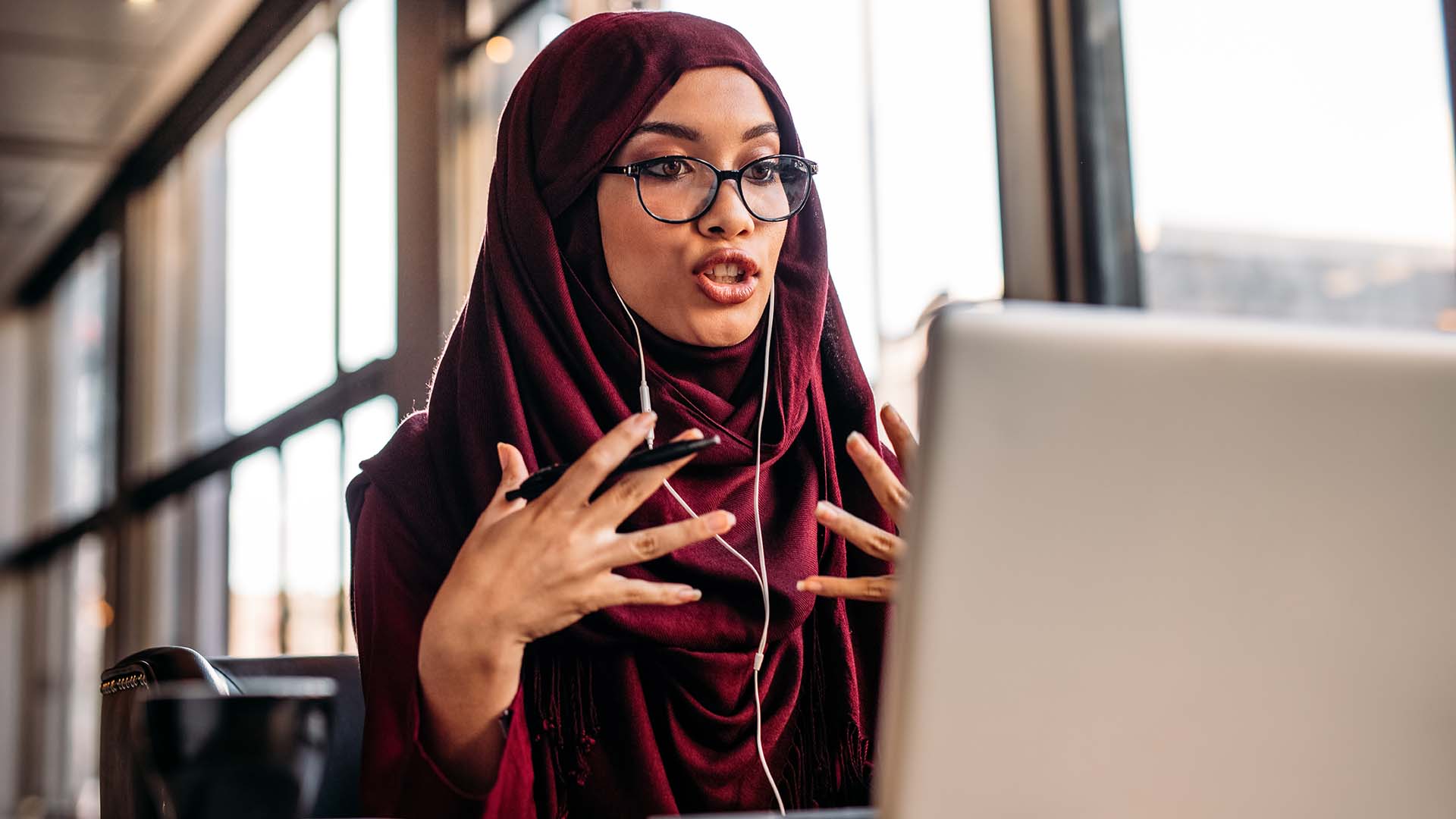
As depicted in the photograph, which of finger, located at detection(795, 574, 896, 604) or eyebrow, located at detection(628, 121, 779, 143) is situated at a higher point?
eyebrow, located at detection(628, 121, 779, 143)

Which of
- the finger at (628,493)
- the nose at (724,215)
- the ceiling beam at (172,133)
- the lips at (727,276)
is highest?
the ceiling beam at (172,133)

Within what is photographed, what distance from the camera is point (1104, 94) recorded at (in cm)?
179

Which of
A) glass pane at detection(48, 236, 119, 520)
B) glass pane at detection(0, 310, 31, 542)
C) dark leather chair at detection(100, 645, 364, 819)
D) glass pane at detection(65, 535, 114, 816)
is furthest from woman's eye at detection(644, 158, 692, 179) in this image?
glass pane at detection(0, 310, 31, 542)

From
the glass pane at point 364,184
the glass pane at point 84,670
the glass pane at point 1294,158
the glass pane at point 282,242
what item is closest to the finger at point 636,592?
the glass pane at point 1294,158

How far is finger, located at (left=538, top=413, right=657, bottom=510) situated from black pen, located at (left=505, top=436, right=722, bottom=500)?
0.01m

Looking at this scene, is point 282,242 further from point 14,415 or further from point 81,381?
point 14,415

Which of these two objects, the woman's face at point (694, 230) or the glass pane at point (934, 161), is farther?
the glass pane at point (934, 161)

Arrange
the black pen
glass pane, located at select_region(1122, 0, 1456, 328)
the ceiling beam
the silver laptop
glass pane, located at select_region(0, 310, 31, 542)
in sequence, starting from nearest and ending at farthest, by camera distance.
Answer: the silver laptop → the black pen → glass pane, located at select_region(1122, 0, 1456, 328) → the ceiling beam → glass pane, located at select_region(0, 310, 31, 542)

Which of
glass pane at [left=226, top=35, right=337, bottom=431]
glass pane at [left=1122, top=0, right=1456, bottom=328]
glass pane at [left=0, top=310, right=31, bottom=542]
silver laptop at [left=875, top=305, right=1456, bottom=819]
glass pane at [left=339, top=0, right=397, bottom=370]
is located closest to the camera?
silver laptop at [left=875, top=305, right=1456, bottom=819]

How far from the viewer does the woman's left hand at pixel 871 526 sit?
1.17 meters

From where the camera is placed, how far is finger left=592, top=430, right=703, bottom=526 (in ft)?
3.63

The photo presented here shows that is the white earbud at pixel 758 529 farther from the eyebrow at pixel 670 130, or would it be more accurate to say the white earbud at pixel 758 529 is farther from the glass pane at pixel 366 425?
the glass pane at pixel 366 425

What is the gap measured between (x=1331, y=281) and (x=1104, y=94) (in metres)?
0.39

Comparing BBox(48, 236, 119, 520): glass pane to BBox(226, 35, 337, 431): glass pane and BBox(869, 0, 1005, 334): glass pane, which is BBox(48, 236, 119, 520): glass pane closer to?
BBox(226, 35, 337, 431): glass pane
